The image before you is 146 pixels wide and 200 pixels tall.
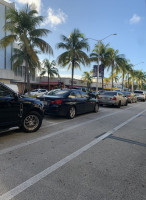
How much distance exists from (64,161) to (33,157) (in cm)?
74

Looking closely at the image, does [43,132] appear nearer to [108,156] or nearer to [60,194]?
[108,156]

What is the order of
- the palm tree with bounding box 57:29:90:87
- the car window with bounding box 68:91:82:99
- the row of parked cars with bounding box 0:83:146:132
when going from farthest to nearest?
the palm tree with bounding box 57:29:90:87 < the car window with bounding box 68:91:82:99 < the row of parked cars with bounding box 0:83:146:132

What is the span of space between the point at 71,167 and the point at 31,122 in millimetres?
2741

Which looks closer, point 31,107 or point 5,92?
point 5,92

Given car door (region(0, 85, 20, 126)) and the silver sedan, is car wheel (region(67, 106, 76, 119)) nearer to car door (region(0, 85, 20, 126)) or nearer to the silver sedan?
car door (region(0, 85, 20, 126))

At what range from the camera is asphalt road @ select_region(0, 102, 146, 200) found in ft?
7.89

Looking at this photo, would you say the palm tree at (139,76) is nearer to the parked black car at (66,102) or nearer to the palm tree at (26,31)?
the palm tree at (26,31)

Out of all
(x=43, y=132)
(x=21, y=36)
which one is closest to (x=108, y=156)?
(x=43, y=132)

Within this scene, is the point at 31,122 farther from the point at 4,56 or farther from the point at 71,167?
the point at 4,56

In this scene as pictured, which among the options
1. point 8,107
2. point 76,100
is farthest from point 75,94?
point 8,107

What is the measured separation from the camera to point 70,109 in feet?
26.5

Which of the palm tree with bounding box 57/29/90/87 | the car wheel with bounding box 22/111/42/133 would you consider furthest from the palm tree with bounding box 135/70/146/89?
the car wheel with bounding box 22/111/42/133

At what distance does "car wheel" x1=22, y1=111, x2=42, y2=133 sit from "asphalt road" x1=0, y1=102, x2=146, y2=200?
0.26m

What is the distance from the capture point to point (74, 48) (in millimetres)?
22047
